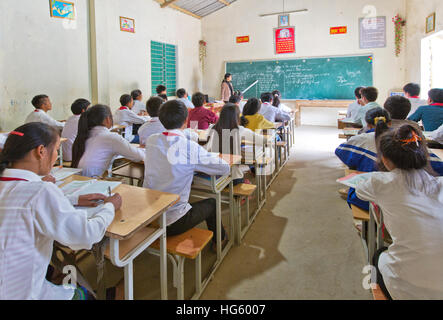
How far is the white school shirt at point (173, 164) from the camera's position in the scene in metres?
1.77

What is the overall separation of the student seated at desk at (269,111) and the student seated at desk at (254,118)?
963 mm

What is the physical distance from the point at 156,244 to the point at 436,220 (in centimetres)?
126

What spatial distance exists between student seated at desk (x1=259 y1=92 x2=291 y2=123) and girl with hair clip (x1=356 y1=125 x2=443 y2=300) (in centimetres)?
319

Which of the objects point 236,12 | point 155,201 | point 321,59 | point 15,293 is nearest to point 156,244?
point 155,201

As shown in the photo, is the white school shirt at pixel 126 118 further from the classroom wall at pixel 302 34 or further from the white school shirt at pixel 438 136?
the classroom wall at pixel 302 34

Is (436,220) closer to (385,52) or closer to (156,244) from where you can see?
(156,244)

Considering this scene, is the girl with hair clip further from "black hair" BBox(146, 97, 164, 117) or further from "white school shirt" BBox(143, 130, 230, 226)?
"black hair" BBox(146, 97, 164, 117)

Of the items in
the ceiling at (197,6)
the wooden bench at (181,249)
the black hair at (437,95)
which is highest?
the ceiling at (197,6)

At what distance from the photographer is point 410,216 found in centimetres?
117

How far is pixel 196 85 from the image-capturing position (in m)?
9.09

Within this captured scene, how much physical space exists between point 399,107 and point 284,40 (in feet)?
20.9

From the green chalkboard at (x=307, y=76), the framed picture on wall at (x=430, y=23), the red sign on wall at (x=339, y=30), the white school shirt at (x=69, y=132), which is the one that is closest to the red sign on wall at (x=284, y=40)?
the green chalkboard at (x=307, y=76)

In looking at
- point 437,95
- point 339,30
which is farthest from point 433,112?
point 339,30

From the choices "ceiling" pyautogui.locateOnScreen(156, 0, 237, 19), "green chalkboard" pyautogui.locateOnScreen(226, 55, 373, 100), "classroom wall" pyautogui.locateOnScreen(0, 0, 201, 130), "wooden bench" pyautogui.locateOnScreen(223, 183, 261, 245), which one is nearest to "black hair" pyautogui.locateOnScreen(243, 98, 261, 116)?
"wooden bench" pyautogui.locateOnScreen(223, 183, 261, 245)
